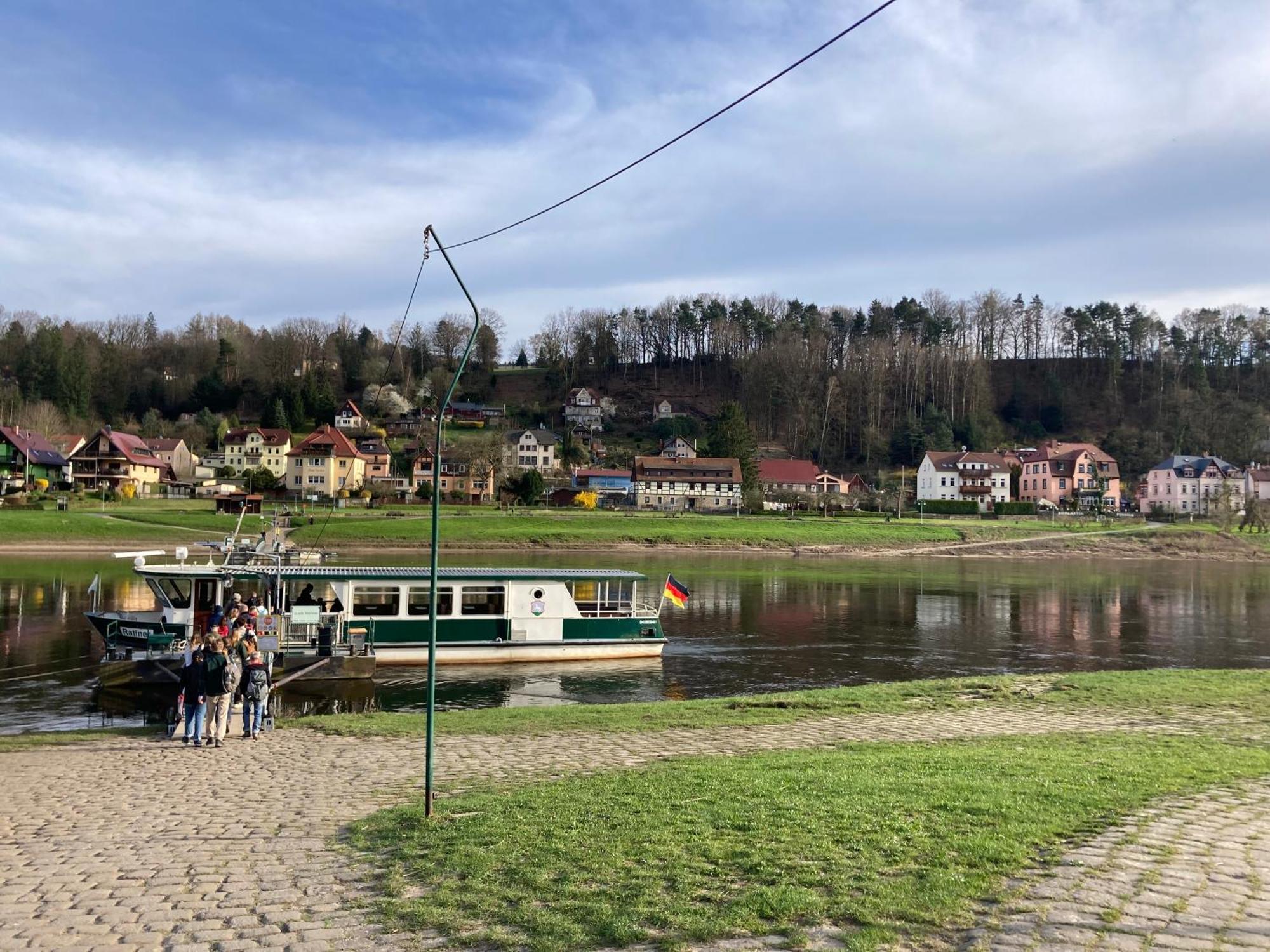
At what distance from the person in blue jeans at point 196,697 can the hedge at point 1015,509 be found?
364ft

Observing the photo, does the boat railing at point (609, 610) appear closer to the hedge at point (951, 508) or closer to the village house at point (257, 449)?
the hedge at point (951, 508)

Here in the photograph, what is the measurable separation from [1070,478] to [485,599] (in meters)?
120

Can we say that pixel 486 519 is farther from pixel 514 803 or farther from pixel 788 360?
pixel 788 360

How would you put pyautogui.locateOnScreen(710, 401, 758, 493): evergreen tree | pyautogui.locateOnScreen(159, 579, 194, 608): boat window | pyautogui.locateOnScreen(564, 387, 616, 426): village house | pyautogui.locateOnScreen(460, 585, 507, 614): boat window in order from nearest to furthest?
1. pyautogui.locateOnScreen(159, 579, 194, 608): boat window
2. pyautogui.locateOnScreen(460, 585, 507, 614): boat window
3. pyautogui.locateOnScreen(710, 401, 758, 493): evergreen tree
4. pyautogui.locateOnScreen(564, 387, 616, 426): village house

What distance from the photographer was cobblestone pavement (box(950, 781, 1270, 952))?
6.18m

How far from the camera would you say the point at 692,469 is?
129 metres

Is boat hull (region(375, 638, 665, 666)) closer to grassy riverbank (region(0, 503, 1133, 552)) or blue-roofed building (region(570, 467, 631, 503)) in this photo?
grassy riverbank (region(0, 503, 1133, 552))

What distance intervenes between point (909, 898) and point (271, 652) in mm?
20099

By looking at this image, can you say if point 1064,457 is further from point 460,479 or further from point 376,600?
point 376,600

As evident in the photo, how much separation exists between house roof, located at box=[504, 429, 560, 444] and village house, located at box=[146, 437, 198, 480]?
1776 inches

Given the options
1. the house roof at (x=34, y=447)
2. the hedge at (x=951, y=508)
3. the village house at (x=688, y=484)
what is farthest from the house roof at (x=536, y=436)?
the house roof at (x=34, y=447)

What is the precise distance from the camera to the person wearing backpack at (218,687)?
16.1 metres

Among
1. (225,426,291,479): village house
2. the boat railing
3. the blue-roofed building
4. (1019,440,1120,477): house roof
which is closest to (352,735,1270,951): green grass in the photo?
the boat railing

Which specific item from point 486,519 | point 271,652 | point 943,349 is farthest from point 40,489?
point 943,349
